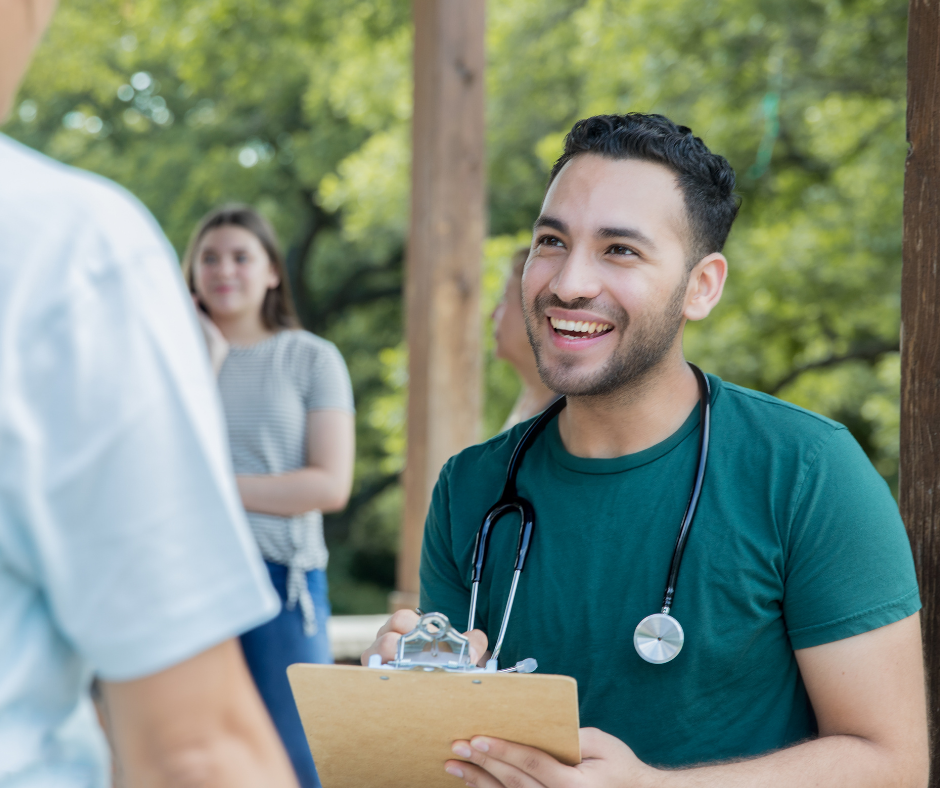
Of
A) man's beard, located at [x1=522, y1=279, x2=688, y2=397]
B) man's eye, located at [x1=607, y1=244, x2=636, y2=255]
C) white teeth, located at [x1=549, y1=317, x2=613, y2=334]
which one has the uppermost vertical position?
man's eye, located at [x1=607, y1=244, x2=636, y2=255]

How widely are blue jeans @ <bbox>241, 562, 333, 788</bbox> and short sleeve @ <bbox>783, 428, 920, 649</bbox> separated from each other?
1664 mm

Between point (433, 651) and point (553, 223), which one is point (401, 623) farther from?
point (553, 223)

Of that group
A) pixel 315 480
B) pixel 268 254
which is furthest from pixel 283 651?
pixel 268 254

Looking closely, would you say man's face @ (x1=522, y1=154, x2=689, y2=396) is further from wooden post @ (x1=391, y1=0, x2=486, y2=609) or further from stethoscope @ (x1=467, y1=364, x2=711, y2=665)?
wooden post @ (x1=391, y1=0, x2=486, y2=609)

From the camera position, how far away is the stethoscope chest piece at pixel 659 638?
1.42 metres

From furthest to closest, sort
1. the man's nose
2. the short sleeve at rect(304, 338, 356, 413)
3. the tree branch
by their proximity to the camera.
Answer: the tree branch → the short sleeve at rect(304, 338, 356, 413) → the man's nose

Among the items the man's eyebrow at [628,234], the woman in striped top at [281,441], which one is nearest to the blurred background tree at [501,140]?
the woman in striped top at [281,441]

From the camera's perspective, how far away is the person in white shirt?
581mm

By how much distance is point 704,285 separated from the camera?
5.70 feet

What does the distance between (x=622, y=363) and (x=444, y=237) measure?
70.4 inches

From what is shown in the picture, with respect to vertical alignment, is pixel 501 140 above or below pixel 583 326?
above

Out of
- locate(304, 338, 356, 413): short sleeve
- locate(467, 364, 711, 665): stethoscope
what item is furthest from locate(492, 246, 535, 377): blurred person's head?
locate(467, 364, 711, 665): stethoscope

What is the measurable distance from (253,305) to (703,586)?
2069 mm

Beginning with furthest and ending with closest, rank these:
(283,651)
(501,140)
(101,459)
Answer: (501,140) < (283,651) < (101,459)
